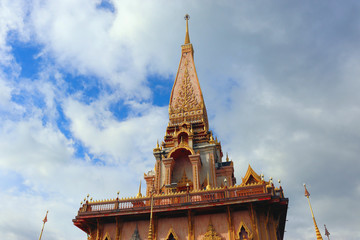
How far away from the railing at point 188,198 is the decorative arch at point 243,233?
68.3 inches

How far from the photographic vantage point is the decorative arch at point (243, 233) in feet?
59.7

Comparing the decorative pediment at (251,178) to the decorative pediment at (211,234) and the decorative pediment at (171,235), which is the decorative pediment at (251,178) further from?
the decorative pediment at (171,235)

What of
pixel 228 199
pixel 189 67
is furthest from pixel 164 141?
pixel 228 199

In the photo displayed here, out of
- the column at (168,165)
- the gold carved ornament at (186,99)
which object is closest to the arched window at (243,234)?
the column at (168,165)

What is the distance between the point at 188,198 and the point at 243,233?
4.07m

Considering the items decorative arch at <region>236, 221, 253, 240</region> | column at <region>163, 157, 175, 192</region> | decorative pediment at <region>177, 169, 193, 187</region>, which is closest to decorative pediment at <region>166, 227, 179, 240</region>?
decorative arch at <region>236, 221, 253, 240</region>

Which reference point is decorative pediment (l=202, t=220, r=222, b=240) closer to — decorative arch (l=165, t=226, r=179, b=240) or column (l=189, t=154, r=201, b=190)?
decorative arch (l=165, t=226, r=179, b=240)

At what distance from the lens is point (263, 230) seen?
18.9 meters

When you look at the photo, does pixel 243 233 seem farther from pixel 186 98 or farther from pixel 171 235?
pixel 186 98

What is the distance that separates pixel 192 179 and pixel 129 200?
741cm

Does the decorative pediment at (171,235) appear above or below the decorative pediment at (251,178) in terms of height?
below

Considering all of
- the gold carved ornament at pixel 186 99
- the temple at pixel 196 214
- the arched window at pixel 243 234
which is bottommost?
the arched window at pixel 243 234

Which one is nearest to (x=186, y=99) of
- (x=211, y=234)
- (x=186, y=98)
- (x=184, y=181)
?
(x=186, y=98)

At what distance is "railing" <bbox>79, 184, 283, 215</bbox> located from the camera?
19.1 metres
